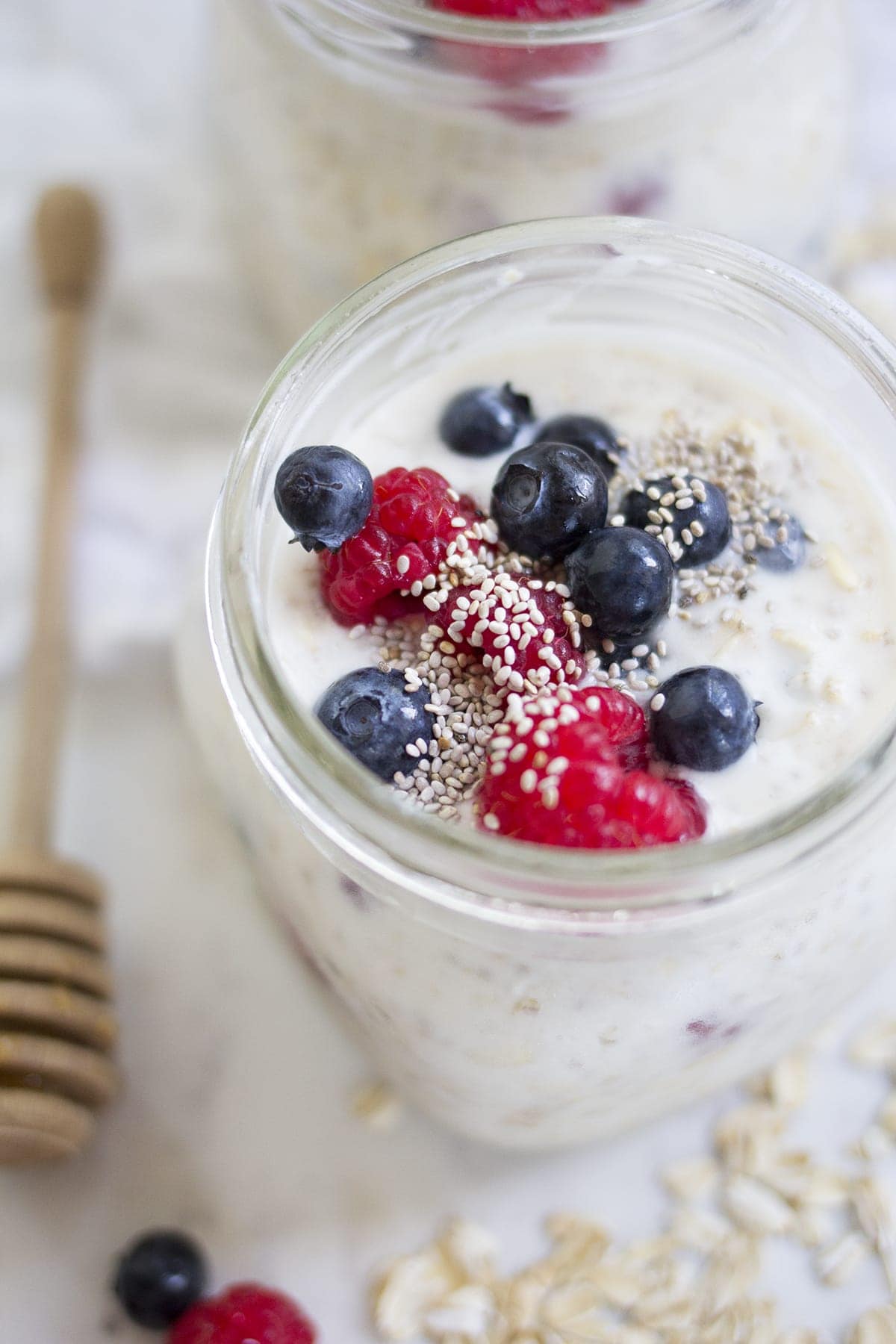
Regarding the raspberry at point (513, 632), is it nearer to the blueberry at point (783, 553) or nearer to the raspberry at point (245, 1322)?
the blueberry at point (783, 553)

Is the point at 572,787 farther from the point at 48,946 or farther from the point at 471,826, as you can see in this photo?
the point at 48,946

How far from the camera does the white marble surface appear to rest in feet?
4.05

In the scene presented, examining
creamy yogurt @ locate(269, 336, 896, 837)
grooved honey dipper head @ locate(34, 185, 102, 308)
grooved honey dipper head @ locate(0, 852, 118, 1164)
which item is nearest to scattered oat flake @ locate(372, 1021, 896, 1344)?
grooved honey dipper head @ locate(0, 852, 118, 1164)

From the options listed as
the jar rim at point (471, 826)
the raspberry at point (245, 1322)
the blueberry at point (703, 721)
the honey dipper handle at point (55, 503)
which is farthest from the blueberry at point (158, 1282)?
the blueberry at point (703, 721)

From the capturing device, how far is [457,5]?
122 centimetres

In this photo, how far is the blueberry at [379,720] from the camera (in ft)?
3.05

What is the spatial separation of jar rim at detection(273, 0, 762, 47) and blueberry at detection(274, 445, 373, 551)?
0.38m

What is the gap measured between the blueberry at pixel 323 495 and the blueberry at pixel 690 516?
0.65 feet

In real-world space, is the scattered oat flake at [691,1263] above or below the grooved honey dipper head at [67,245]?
below

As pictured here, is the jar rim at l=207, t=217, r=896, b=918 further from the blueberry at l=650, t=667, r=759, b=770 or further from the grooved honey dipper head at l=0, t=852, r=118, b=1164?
the grooved honey dipper head at l=0, t=852, r=118, b=1164

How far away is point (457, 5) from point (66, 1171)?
102 centimetres

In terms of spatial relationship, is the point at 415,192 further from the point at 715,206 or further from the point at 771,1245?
the point at 771,1245

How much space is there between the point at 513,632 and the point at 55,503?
2.29 feet

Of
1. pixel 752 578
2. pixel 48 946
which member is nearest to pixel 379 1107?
pixel 48 946
